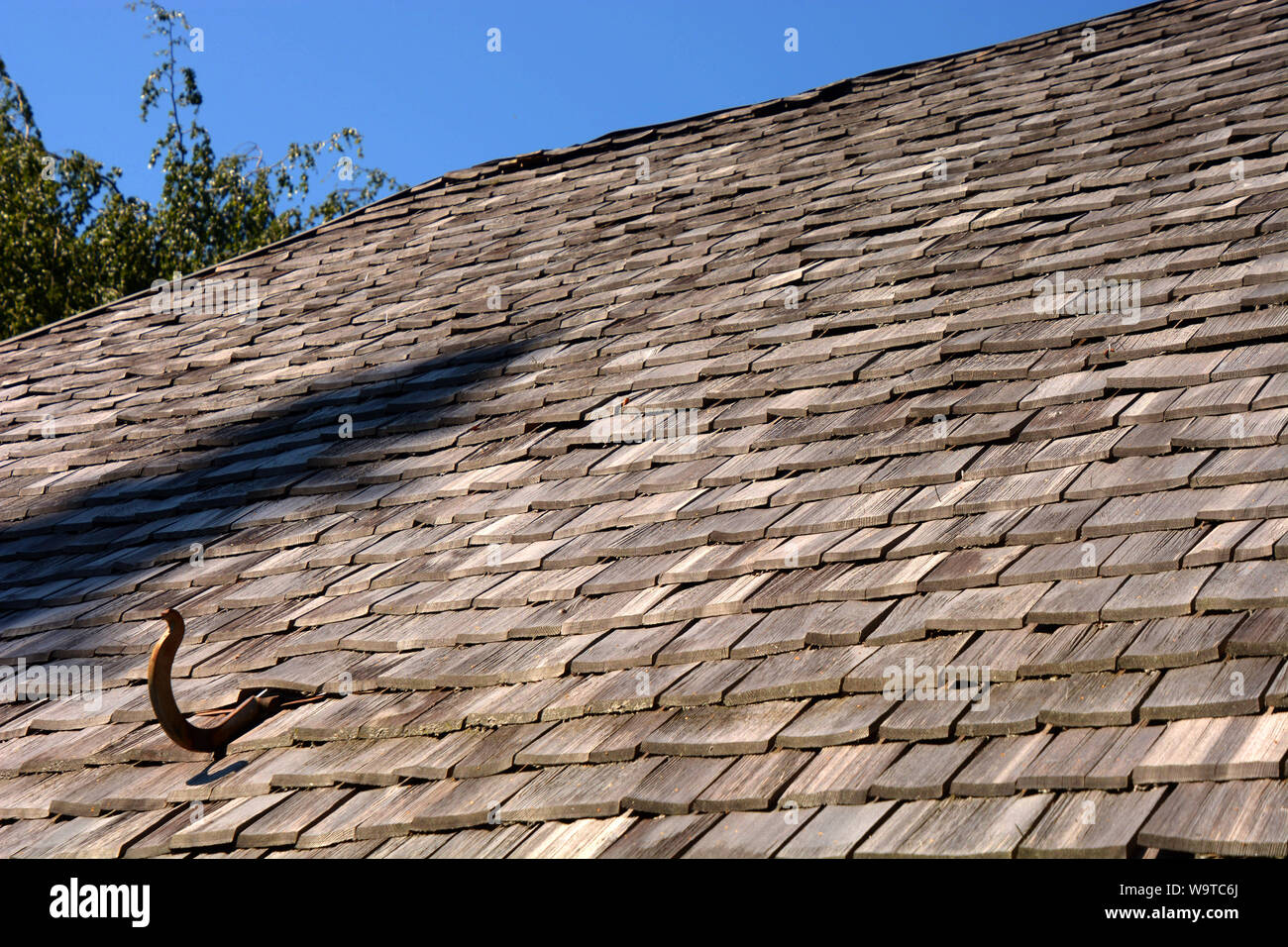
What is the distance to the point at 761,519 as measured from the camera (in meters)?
3.31

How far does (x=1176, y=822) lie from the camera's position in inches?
74.2

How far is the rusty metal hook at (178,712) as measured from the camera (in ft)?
10.2

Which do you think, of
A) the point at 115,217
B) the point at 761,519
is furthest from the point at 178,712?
the point at 115,217

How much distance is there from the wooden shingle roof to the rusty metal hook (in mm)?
69

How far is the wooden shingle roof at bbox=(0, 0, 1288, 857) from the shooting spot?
230 cm

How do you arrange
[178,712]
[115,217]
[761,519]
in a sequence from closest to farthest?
[178,712] < [761,519] < [115,217]

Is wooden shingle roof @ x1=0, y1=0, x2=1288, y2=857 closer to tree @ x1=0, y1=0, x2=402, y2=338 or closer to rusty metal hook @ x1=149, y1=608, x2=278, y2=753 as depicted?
rusty metal hook @ x1=149, y1=608, x2=278, y2=753

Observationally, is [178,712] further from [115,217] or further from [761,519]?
[115,217]

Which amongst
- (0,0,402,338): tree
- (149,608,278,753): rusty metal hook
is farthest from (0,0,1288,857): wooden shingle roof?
(0,0,402,338): tree

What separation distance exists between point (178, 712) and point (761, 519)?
65.7 inches

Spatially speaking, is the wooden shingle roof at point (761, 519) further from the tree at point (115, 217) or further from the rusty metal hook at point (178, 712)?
the tree at point (115, 217)

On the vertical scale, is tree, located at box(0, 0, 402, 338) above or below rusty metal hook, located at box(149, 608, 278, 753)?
above

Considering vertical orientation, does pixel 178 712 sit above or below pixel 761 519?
below
